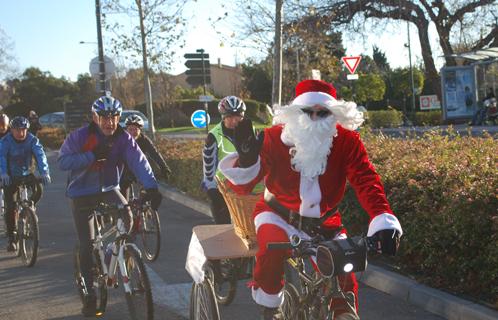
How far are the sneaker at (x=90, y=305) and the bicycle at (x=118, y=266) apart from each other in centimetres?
3

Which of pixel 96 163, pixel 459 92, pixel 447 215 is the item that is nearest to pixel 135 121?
pixel 96 163

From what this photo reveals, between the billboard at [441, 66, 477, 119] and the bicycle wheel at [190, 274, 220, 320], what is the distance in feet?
80.9

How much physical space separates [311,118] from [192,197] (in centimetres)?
951

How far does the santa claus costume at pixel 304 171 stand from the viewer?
3398 mm

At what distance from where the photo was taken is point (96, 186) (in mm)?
5312

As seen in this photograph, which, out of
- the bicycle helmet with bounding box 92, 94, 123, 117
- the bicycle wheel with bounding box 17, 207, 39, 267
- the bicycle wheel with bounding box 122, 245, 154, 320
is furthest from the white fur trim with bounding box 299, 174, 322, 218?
the bicycle wheel with bounding box 17, 207, 39, 267

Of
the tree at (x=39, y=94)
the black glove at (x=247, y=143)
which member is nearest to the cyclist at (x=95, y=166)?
the black glove at (x=247, y=143)

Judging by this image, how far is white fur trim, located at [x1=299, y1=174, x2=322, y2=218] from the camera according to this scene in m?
3.41

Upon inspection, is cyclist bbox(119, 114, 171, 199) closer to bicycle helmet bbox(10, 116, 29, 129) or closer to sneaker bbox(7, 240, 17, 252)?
bicycle helmet bbox(10, 116, 29, 129)

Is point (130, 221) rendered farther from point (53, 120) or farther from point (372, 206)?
point (53, 120)

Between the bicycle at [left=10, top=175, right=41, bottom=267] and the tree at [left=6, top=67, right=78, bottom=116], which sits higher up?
the tree at [left=6, top=67, right=78, bottom=116]

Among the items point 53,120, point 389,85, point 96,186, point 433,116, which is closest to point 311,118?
point 96,186

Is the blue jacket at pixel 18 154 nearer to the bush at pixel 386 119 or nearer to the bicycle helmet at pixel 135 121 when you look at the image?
the bicycle helmet at pixel 135 121

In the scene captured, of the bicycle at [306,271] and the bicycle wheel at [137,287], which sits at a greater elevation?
the bicycle at [306,271]
